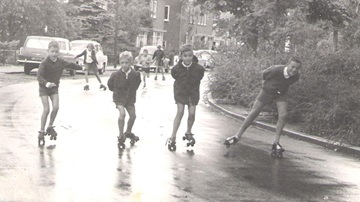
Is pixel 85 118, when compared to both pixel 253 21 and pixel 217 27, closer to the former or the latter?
pixel 253 21

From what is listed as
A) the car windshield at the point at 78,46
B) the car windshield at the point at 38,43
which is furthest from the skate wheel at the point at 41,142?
the car windshield at the point at 78,46

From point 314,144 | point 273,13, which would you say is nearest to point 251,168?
point 314,144

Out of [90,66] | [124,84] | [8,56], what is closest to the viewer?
[124,84]

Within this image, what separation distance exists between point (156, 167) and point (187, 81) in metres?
2.28

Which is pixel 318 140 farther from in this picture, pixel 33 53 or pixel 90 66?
pixel 33 53

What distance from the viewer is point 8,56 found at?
1610 inches

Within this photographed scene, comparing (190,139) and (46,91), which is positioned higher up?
(46,91)

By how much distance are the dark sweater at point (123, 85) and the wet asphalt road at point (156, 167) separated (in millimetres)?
771

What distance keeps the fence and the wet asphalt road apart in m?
26.4

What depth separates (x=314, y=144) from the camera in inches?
496

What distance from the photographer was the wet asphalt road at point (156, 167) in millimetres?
7031

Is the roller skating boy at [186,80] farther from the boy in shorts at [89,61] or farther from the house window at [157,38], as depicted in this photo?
the house window at [157,38]

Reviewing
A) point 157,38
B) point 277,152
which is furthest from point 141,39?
point 277,152

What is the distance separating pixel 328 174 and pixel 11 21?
37.8 metres
